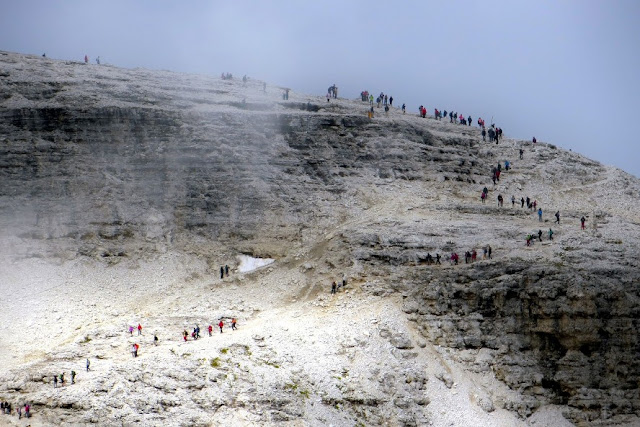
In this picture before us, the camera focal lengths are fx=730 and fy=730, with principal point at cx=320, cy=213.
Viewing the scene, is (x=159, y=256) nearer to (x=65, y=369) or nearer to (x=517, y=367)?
(x=65, y=369)

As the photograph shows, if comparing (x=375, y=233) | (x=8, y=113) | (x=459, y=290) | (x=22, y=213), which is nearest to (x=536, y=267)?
(x=459, y=290)

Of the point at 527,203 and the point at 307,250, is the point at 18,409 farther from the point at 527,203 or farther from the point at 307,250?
the point at 527,203

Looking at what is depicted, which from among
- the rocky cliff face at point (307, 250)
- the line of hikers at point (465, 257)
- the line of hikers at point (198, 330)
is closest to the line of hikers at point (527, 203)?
the rocky cliff face at point (307, 250)

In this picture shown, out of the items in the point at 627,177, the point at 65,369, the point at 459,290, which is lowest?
the point at 65,369

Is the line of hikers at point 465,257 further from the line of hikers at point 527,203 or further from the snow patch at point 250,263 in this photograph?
the snow patch at point 250,263

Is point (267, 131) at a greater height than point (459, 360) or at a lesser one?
greater

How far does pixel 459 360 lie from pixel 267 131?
98.0ft

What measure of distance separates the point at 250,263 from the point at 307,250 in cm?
452

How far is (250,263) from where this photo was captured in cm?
5641

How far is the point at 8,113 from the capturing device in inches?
2459

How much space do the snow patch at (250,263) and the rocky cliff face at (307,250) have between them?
105cm

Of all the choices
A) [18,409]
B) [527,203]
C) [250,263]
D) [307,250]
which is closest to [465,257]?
[307,250]

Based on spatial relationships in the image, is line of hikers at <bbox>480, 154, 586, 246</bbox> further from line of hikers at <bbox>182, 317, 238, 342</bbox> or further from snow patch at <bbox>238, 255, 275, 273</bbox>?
line of hikers at <bbox>182, 317, 238, 342</bbox>

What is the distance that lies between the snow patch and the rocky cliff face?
3.46 ft
